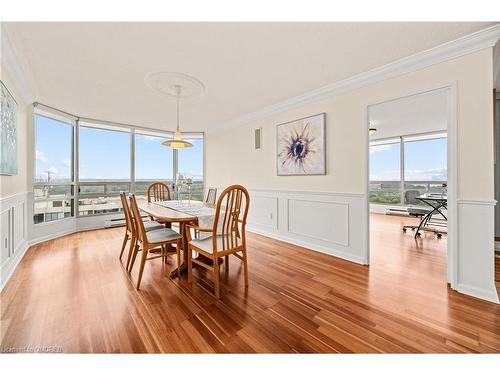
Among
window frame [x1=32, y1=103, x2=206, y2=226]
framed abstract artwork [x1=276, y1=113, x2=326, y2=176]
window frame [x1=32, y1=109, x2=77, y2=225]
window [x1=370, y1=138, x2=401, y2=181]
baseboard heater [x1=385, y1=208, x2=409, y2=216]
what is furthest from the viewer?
window [x1=370, y1=138, x2=401, y2=181]

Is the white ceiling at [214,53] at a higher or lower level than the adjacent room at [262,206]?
higher

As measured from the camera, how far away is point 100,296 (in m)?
Answer: 1.90

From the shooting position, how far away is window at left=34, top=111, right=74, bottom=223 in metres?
3.60

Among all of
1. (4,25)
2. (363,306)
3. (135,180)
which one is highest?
(4,25)

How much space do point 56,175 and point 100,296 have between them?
3288 millimetres

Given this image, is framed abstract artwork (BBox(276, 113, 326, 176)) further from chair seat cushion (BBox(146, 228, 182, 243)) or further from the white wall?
chair seat cushion (BBox(146, 228, 182, 243))

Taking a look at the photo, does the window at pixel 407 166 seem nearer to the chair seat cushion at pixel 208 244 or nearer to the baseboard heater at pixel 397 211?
the baseboard heater at pixel 397 211

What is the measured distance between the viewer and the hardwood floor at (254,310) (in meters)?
1.36

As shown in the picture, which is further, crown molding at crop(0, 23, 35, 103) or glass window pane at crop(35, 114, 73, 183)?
glass window pane at crop(35, 114, 73, 183)

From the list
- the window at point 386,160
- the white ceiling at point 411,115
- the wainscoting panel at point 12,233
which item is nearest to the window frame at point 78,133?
the wainscoting panel at point 12,233

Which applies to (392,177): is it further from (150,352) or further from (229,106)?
(150,352)

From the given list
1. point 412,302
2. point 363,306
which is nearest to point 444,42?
point 412,302

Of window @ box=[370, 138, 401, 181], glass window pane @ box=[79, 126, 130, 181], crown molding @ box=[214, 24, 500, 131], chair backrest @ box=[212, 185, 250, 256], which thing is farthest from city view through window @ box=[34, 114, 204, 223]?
window @ box=[370, 138, 401, 181]

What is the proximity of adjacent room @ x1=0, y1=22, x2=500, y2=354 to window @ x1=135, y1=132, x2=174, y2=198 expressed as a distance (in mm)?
1260
